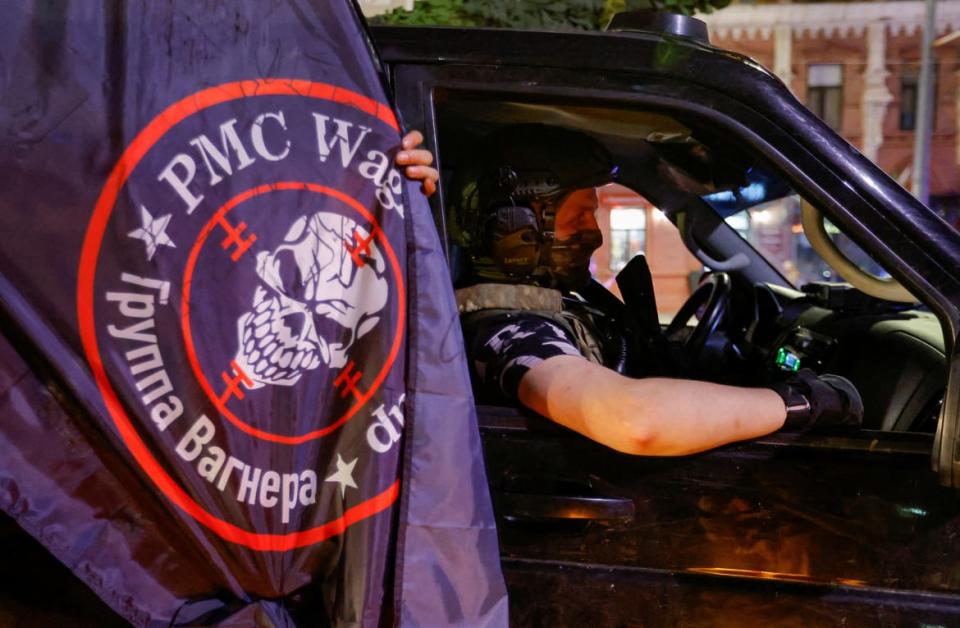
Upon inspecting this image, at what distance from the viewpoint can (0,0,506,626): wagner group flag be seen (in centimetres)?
142

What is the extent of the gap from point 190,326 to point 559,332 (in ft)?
3.02

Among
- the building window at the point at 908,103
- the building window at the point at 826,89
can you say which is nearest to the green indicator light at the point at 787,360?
the building window at the point at 826,89

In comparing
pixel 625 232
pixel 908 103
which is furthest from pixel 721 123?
pixel 908 103

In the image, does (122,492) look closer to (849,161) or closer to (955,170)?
(849,161)

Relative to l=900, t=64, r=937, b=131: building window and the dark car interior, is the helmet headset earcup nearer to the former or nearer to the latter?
the dark car interior

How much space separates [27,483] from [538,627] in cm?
94

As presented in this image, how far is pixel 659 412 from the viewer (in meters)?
1.66

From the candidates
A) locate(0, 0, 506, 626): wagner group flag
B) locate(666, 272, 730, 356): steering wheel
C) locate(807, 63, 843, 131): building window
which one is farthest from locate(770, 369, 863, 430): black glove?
locate(807, 63, 843, 131): building window

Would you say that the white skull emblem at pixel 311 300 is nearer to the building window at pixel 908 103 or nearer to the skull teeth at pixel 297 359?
the skull teeth at pixel 297 359

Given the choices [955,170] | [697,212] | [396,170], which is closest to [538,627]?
[396,170]

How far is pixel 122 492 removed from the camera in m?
1.47

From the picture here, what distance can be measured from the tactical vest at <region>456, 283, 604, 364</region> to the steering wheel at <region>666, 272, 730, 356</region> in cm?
68

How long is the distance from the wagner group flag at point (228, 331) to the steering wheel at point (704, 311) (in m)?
1.49

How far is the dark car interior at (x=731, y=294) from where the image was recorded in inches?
79.1
